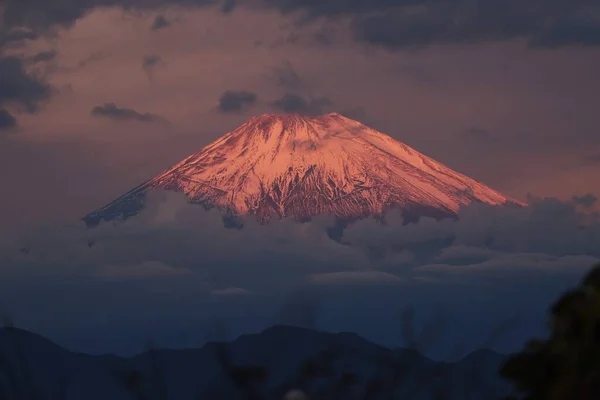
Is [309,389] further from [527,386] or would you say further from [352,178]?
[352,178]

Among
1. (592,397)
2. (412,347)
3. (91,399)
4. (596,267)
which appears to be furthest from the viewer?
(91,399)

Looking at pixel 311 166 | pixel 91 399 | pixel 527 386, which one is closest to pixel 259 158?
pixel 311 166

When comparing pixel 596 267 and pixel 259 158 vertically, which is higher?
pixel 259 158

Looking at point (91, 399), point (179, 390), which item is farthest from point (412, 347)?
point (179, 390)

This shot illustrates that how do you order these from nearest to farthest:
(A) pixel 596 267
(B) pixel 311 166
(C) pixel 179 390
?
(A) pixel 596 267, (C) pixel 179 390, (B) pixel 311 166

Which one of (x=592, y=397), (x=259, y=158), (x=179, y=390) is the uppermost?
(x=259, y=158)

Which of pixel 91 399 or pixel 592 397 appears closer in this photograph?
pixel 592 397

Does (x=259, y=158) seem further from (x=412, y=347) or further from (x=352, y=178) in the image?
(x=412, y=347)
